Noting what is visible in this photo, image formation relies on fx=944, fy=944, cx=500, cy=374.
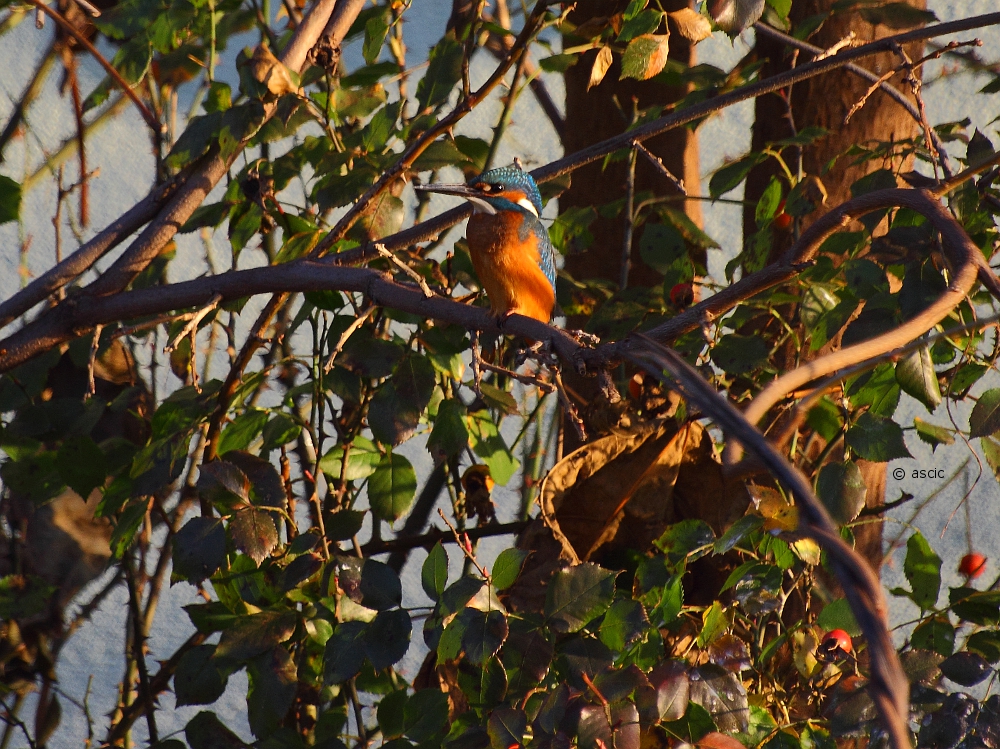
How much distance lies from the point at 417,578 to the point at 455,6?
1518 mm

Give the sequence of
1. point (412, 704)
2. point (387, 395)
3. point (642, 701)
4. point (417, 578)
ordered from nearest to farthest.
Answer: point (642, 701)
point (412, 704)
point (387, 395)
point (417, 578)

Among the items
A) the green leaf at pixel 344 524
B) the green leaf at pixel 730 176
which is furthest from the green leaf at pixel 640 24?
the green leaf at pixel 344 524

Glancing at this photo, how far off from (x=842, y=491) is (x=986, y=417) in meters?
0.17

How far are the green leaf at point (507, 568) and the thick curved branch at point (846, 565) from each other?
0.67 m

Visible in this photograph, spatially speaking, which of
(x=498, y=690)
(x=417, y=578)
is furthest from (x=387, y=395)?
(x=417, y=578)

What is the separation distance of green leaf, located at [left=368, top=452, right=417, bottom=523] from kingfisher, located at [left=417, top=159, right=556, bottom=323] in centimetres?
36

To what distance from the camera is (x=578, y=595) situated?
3.43 feet

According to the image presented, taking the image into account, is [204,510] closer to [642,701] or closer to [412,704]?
[412,704]

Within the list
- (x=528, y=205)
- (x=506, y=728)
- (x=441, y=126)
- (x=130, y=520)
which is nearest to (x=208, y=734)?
(x=130, y=520)

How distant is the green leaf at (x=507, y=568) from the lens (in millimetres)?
1070

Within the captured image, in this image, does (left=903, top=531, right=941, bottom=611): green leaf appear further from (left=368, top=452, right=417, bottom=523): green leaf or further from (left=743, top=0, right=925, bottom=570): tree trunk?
(left=368, top=452, right=417, bottom=523): green leaf

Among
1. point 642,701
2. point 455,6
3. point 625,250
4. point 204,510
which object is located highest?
point 455,6

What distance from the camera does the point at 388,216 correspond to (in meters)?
1.39

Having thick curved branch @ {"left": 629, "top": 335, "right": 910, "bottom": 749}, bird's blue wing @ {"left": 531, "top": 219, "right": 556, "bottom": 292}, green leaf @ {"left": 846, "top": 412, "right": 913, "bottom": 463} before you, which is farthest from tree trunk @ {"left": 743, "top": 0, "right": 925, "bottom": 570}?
thick curved branch @ {"left": 629, "top": 335, "right": 910, "bottom": 749}
